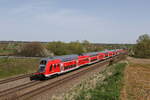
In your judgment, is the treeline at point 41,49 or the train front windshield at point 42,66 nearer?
the train front windshield at point 42,66

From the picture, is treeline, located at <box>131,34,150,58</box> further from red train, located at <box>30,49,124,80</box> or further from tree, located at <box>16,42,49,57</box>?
red train, located at <box>30,49,124,80</box>

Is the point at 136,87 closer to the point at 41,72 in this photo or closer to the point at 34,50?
the point at 41,72

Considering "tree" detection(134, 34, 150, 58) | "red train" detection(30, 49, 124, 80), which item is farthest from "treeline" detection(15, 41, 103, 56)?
"red train" detection(30, 49, 124, 80)

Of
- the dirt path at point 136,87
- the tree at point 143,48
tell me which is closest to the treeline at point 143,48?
the tree at point 143,48

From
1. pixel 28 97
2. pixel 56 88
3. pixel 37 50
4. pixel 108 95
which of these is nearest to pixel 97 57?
pixel 37 50

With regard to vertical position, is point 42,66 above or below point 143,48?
below

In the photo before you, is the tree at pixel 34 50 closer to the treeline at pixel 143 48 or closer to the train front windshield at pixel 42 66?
the train front windshield at pixel 42 66

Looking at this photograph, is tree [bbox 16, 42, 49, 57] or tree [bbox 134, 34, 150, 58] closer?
tree [bbox 16, 42, 49, 57]

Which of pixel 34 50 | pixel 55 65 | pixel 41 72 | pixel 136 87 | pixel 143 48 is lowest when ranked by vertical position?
pixel 136 87

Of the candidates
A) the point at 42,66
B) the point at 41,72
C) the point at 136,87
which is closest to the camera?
the point at 136,87

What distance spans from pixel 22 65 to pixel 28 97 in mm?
22770

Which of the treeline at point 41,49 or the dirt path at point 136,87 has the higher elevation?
the treeline at point 41,49

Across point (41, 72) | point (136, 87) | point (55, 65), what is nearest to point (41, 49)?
point (55, 65)

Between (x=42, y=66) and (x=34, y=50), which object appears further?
(x=34, y=50)
